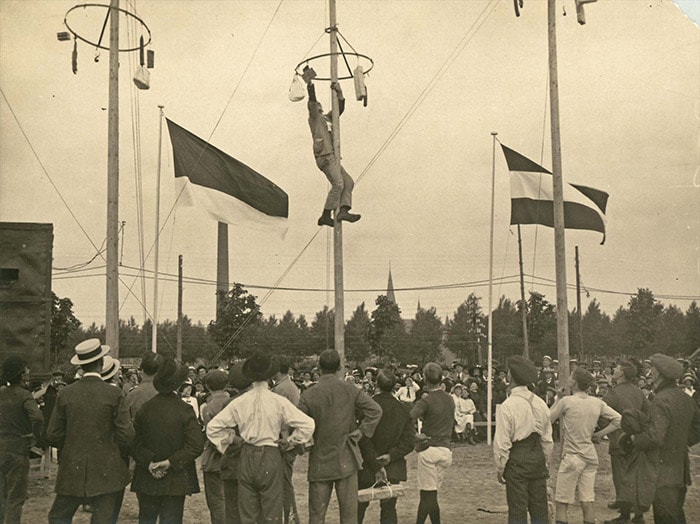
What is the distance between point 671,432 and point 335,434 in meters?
3.16

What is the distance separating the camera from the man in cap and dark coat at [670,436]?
6539 millimetres

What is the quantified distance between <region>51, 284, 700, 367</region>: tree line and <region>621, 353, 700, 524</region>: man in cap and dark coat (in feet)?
110

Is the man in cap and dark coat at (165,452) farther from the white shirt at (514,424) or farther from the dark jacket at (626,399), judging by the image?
the dark jacket at (626,399)

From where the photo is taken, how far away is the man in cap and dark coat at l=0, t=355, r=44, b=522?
711 cm

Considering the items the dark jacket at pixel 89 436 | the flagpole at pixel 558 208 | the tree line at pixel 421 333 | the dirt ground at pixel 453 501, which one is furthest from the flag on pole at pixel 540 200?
the tree line at pixel 421 333

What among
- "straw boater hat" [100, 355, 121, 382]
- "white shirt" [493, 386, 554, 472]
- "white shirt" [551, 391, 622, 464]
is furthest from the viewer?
"white shirt" [551, 391, 622, 464]

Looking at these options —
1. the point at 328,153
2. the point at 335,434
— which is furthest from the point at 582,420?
the point at 328,153

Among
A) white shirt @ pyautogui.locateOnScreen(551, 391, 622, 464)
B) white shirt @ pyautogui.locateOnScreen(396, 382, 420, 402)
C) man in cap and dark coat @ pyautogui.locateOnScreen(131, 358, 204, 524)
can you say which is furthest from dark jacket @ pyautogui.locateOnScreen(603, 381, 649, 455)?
white shirt @ pyautogui.locateOnScreen(396, 382, 420, 402)

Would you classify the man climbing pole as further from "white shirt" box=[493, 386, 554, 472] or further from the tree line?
the tree line

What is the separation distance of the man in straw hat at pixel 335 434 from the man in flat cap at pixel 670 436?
8.46 ft

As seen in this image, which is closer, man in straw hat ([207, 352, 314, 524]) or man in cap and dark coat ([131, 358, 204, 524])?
man in straw hat ([207, 352, 314, 524])

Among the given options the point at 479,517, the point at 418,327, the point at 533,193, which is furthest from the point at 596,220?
the point at 418,327

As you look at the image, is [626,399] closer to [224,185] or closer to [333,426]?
[333,426]

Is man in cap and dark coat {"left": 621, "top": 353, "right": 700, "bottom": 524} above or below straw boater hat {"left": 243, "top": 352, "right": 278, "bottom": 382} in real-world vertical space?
below
